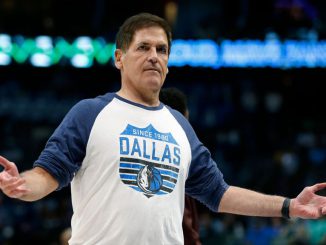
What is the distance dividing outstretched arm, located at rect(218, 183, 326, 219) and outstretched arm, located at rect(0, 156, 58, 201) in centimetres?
91

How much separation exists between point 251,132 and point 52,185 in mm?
11513

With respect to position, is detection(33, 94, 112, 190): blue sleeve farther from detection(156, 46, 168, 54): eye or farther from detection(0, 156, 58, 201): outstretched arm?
detection(156, 46, 168, 54): eye

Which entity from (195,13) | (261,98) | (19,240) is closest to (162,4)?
(195,13)

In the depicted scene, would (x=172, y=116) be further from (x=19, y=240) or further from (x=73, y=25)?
(x=73, y=25)

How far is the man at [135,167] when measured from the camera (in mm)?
3160

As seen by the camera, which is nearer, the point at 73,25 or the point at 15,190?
the point at 15,190

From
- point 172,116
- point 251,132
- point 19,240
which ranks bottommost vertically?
point 19,240

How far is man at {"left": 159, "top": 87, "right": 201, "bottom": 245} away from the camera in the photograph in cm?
405

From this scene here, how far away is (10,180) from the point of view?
2.86m

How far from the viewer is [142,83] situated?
11.2ft

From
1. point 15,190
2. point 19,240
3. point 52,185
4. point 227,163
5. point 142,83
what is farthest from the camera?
point 227,163

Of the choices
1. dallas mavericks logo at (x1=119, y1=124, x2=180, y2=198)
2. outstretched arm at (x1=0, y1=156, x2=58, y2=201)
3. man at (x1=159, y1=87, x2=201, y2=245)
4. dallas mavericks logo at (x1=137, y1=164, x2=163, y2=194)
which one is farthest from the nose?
man at (x1=159, y1=87, x2=201, y2=245)

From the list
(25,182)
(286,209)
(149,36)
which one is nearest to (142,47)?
(149,36)

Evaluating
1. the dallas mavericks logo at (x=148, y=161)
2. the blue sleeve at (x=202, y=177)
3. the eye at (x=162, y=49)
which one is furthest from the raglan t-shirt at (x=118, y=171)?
the eye at (x=162, y=49)
